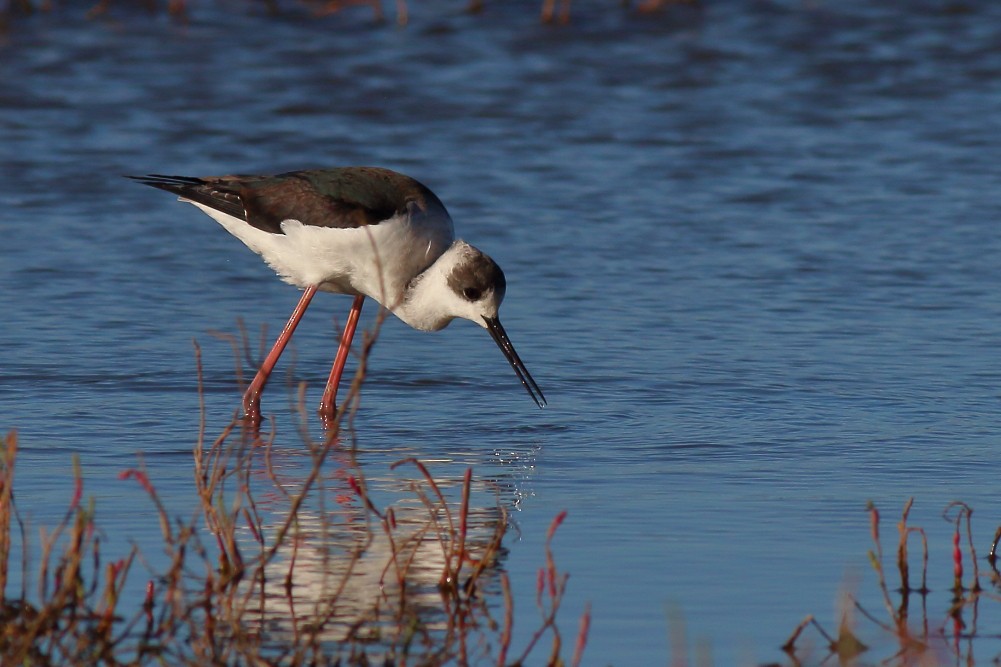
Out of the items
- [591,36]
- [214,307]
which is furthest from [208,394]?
[591,36]

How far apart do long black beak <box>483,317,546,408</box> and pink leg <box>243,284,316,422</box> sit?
2.75ft

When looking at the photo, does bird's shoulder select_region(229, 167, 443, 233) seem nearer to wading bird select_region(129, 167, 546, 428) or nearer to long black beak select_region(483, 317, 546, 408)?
wading bird select_region(129, 167, 546, 428)

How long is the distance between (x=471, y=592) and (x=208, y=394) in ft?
10.6

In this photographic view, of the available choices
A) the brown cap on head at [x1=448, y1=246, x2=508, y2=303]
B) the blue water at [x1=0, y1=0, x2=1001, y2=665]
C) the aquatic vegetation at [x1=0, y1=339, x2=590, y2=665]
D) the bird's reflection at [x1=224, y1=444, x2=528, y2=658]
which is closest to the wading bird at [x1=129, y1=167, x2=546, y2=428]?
the brown cap on head at [x1=448, y1=246, x2=508, y2=303]

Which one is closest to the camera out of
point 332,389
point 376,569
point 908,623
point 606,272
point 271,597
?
point 908,623

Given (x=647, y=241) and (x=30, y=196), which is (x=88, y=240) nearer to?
(x=30, y=196)

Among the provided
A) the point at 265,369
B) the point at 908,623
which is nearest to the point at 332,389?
the point at 265,369

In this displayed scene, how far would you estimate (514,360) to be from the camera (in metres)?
7.40

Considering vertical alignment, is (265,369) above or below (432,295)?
below

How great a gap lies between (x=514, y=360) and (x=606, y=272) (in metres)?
2.37

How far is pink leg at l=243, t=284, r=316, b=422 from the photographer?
24.0 feet

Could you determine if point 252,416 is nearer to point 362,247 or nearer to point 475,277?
point 362,247

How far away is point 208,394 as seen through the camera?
7.62 m

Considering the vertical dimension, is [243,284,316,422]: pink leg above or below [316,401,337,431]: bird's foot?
above
